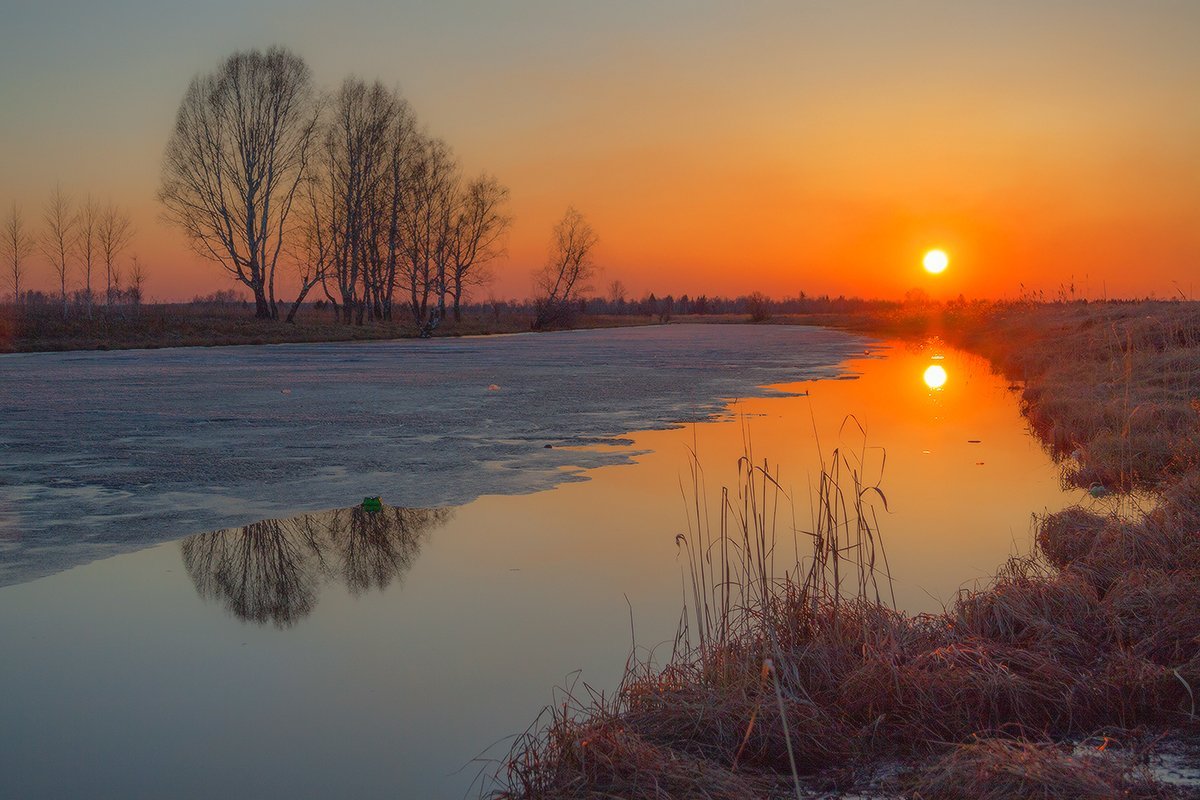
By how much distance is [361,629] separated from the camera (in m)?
4.93

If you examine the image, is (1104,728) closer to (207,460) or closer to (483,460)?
(483,460)

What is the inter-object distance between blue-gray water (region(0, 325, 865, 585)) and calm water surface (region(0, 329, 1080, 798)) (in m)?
0.57

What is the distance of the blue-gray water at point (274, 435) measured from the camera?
23.5 ft

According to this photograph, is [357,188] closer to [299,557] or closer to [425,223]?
[425,223]

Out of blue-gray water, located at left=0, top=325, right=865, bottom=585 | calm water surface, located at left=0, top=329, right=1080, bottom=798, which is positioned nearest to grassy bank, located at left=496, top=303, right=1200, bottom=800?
calm water surface, located at left=0, top=329, right=1080, bottom=798

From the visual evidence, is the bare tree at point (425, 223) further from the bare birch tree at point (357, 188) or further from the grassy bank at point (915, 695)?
the grassy bank at point (915, 695)

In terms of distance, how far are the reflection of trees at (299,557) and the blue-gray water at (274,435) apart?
33cm

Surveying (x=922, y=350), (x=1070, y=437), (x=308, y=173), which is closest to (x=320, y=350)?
(x=308, y=173)

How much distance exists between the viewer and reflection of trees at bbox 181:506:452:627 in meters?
5.39

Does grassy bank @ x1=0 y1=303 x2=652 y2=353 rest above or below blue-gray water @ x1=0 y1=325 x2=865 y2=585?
above

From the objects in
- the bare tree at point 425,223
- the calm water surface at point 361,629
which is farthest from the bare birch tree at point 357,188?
the calm water surface at point 361,629

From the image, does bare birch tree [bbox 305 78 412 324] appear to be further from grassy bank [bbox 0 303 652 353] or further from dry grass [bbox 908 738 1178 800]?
dry grass [bbox 908 738 1178 800]

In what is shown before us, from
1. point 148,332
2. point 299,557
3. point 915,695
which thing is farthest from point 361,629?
point 148,332

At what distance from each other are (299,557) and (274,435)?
545 cm
